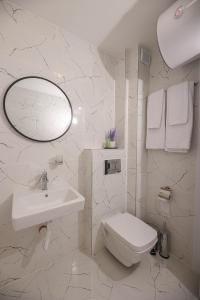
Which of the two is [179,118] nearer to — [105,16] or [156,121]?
[156,121]

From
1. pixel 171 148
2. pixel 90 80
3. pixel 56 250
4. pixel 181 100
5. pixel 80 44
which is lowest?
pixel 56 250

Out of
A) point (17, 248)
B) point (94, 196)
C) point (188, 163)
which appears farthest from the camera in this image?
point (94, 196)

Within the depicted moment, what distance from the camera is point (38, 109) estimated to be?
1.27 m

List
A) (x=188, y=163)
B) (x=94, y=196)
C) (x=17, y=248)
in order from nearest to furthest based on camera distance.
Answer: (x=17, y=248)
(x=188, y=163)
(x=94, y=196)

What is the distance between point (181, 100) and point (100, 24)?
1.05 meters

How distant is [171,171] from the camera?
1.52 metres

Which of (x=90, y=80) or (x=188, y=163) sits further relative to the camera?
(x=90, y=80)

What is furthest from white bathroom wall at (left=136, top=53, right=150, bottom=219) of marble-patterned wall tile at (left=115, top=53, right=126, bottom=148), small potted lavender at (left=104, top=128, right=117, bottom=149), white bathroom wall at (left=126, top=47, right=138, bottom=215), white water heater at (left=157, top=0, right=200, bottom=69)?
white water heater at (left=157, top=0, right=200, bottom=69)

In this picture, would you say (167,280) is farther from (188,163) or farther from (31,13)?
(31,13)

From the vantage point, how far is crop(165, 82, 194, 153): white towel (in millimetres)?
1272

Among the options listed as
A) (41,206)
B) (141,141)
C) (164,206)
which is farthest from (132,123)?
(41,206)

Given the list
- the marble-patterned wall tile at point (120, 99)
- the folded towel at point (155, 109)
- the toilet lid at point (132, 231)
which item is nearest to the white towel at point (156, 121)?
the folded towel at point (155, 109)

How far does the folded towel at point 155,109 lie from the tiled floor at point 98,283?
1437mm

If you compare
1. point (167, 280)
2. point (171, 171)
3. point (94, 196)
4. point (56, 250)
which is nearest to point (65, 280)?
point (56, 250)
